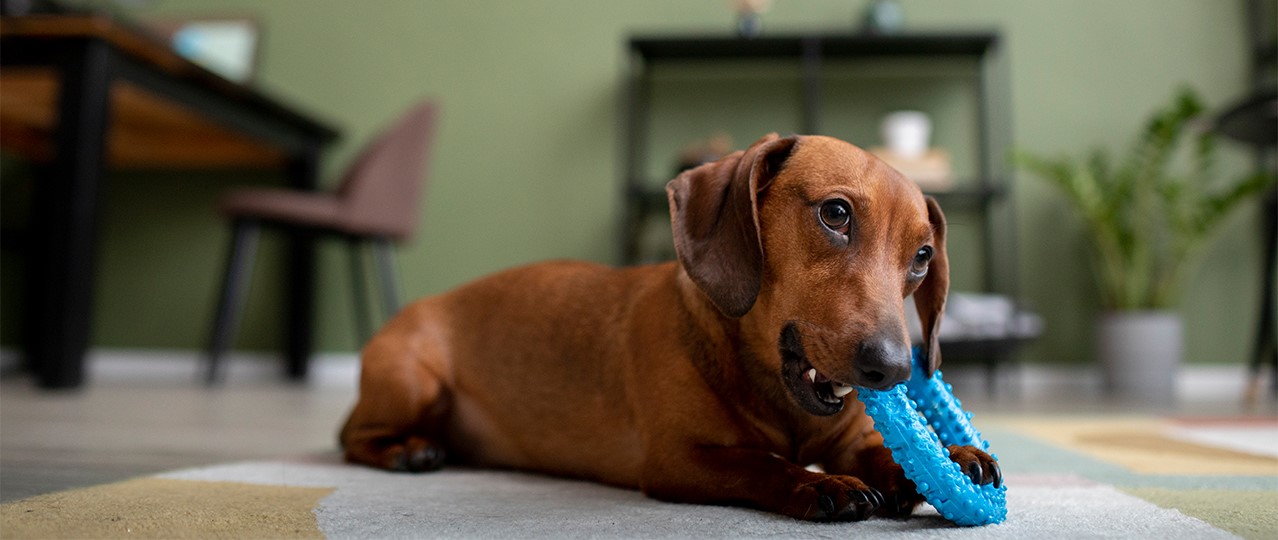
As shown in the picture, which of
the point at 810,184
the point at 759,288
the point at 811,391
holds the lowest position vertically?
the point at 811,391

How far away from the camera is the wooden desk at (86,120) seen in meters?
3.09

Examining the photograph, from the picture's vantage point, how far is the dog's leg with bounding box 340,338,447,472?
5.13 ft

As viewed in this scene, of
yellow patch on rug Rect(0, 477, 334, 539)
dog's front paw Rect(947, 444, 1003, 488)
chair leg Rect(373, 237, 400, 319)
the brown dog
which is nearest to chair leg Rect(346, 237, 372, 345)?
chair leg Rect(373, 237, 400, 319)

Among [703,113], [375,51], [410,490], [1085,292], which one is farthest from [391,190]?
[1085,292]

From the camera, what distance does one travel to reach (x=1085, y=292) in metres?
4.42

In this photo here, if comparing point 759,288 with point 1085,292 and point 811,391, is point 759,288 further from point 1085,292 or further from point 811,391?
point 1085,292

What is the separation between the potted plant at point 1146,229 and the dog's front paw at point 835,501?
127 inches

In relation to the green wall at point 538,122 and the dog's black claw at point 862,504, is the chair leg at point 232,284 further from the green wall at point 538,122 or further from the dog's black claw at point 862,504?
the dog's black claw at point 862,504

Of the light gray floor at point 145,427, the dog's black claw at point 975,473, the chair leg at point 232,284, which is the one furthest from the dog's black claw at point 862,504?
the chair leg at point 232,284

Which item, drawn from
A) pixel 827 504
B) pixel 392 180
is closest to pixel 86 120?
pixel 392 180

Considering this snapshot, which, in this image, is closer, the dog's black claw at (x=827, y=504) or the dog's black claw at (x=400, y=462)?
the dog's black claw at (x=827, y=504)

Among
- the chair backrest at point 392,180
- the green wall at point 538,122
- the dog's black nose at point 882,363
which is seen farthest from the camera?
the green wall at point 538,122

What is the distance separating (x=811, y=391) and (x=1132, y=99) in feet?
13.6

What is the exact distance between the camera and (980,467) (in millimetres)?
1048
